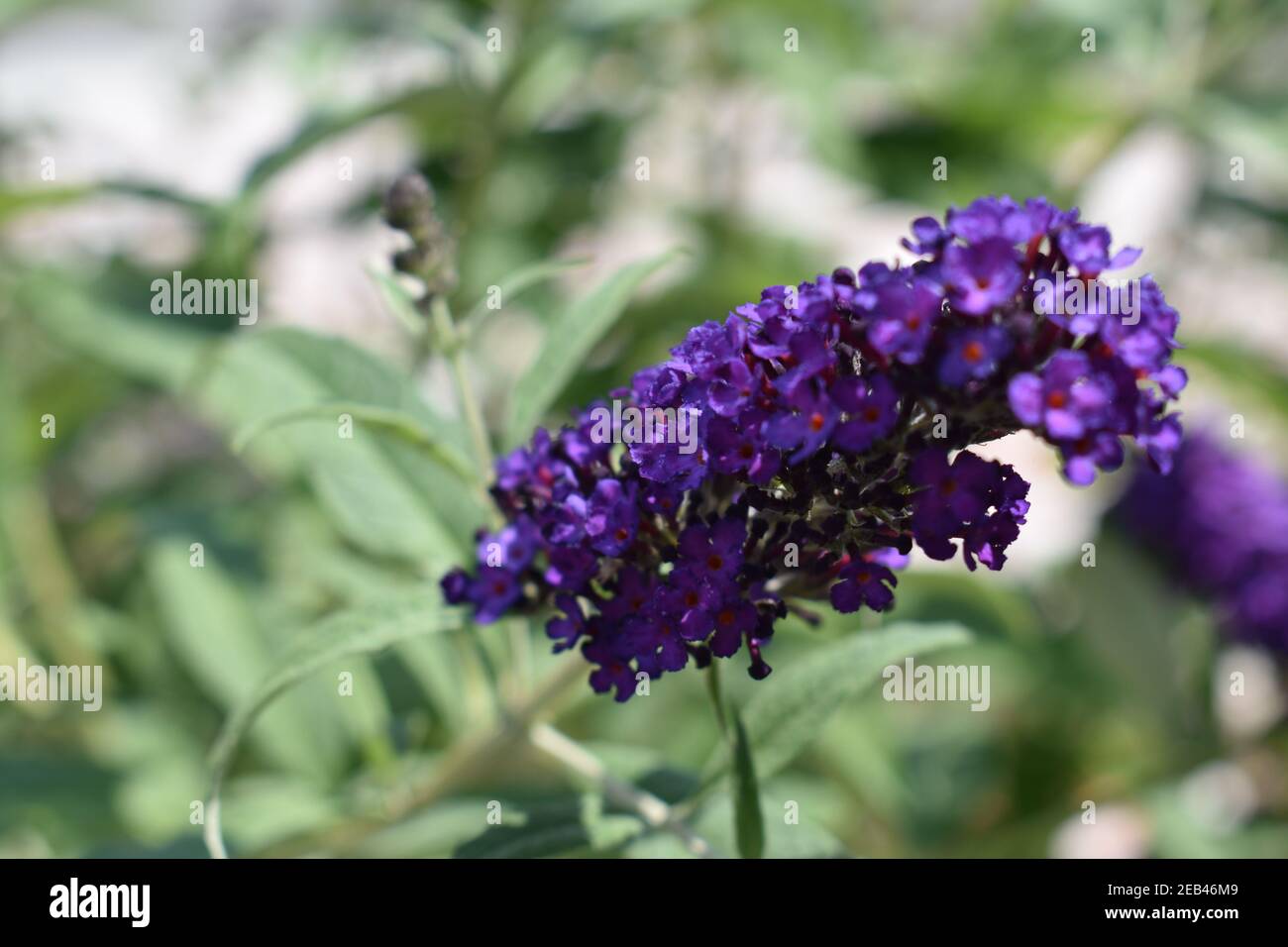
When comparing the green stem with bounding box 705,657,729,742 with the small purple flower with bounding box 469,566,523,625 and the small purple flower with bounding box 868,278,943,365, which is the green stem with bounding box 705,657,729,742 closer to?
the small purple flower with bounding box 469,566,523,625

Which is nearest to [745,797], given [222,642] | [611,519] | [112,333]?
[611,519]

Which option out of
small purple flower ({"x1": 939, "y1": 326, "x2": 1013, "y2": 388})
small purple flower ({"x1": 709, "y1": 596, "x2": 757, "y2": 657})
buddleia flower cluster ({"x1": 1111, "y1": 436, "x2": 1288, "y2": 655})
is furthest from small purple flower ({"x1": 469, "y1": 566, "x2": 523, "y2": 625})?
buddleia flower cluster ({"x1": 1111, "y1": 436, "x2": 1288, "y2": 655})

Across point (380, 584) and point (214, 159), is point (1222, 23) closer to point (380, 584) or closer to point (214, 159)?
point (380, 584)

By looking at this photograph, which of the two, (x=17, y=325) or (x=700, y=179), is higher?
(x=700, y=179)

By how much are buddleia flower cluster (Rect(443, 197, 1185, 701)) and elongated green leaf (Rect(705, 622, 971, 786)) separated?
0.16 m

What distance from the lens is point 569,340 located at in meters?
1.34

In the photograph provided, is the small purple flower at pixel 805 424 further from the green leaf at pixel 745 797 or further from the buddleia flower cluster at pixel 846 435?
the green leaf at pixel 745 797

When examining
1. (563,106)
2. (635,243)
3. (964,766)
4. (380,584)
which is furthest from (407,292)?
(635,243)

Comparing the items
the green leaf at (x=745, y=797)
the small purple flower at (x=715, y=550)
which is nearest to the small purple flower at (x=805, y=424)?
the small purple flower at (x=715, y=550)

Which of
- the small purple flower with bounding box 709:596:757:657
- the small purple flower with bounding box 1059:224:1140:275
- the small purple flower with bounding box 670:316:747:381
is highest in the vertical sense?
the small purple flower with bounding box 1059:224:1140:275

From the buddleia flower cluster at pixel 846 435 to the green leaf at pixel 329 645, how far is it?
0.07 metres

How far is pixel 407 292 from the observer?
1.38m

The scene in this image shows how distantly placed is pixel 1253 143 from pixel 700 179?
1274mm

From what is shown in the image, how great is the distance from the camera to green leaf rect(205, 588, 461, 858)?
1139 millimetres
